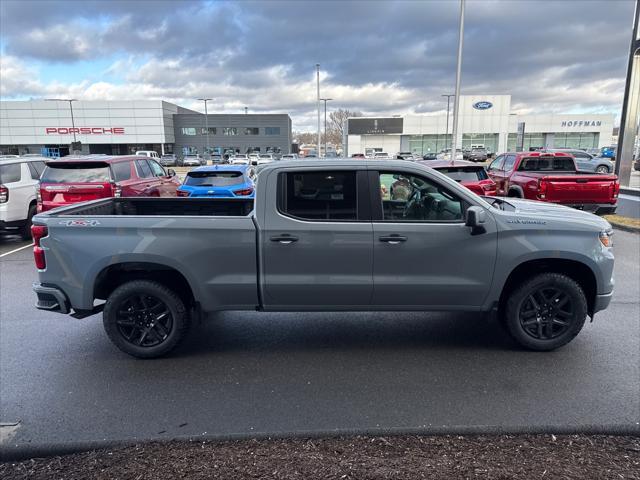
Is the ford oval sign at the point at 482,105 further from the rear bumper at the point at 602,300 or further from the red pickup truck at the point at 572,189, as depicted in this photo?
the rear bumper at the point at 602,300

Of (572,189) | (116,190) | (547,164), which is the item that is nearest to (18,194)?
(116,190)

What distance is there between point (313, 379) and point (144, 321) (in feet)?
5.60

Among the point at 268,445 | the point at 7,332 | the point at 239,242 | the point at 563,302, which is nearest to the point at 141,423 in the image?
the point at 268,445

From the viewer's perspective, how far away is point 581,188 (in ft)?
32.9

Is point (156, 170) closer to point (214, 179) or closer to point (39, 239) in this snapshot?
point (214, 179)

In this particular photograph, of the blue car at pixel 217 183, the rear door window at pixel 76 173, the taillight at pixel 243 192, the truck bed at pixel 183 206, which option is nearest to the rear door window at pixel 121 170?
the rear door window at pixel 76 173

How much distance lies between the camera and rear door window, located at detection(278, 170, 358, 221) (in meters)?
4.14

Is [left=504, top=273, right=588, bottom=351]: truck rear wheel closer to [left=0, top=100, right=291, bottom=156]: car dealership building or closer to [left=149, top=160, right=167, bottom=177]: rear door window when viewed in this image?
[left=149, top=160, right=167, bottom=177]: rear door window

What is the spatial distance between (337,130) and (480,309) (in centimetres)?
11871

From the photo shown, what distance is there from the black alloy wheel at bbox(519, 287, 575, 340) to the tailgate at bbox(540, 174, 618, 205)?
21.7 ft

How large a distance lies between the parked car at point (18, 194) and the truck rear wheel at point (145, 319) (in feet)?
23.4

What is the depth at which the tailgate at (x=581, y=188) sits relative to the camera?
32.8ft

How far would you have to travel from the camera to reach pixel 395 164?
4.22 m

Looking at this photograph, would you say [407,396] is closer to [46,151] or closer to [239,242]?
[239,242]
